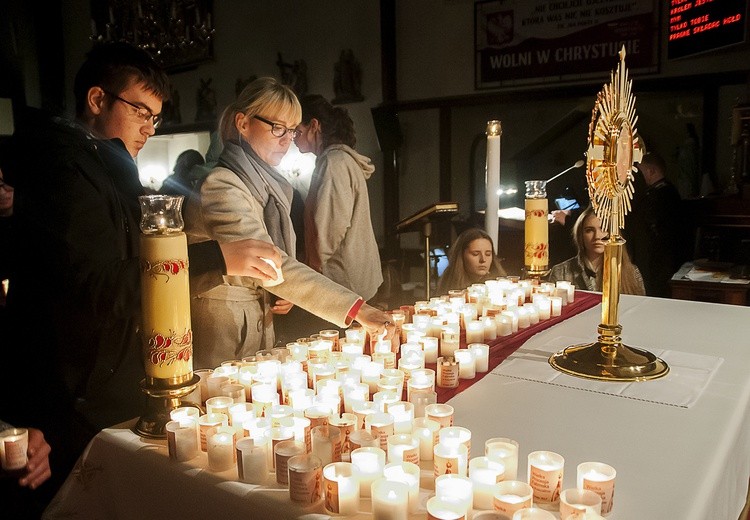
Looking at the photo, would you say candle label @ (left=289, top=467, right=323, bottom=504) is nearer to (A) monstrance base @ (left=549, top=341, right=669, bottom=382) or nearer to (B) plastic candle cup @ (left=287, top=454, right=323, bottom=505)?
(B) plastic candle cup @ (left=287, top=454, right=323, bottom=505)

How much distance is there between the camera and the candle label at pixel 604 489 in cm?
99

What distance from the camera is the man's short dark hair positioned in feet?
6.49

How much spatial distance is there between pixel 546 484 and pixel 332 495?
13.9 inches

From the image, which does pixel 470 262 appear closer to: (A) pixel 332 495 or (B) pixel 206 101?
(A) pixel 332 495

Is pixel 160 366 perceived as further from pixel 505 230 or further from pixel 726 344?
pixel 505 230

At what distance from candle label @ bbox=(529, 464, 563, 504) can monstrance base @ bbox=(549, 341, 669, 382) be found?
67 cm

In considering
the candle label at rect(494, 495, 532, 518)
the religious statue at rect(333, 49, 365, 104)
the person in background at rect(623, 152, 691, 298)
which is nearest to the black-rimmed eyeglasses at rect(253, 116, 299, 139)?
the candle label at rect(494, 495, 532, 518)

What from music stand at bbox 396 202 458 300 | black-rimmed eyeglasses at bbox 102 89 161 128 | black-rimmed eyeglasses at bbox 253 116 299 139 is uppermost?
black-rimmed eyeglasses at bbox 102 89 161 128

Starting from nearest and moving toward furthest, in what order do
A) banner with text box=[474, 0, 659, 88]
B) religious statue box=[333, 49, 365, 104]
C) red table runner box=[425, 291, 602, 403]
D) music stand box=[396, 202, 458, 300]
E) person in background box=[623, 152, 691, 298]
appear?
red table runner box=[425, 291, 602, 403] → music stand box=[396, 202, 458, 300] → person in background box=[623, 152, 691, 298] → banner with text box=[474, 0, 659, 88] → religious statue box=[333, 49, 365, 104]

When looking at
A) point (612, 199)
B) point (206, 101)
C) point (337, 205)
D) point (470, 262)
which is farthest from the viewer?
point (206, 101)

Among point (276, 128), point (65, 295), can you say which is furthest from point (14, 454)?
point (276, 128)

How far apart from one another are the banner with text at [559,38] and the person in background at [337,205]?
13.4 feet

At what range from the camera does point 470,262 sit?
12.5ft

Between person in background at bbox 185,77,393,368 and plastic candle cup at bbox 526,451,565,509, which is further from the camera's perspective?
person in background at bbox 185,77,393,368
